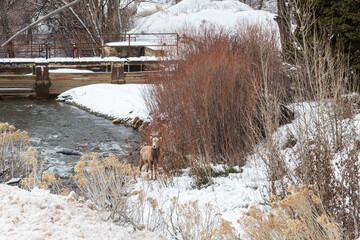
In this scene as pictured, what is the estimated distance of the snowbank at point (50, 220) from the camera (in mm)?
3773

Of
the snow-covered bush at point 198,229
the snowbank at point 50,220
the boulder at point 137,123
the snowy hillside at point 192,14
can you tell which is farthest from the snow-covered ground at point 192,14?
the snowbank at point 50,220

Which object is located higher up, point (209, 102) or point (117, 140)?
point (209, 102)

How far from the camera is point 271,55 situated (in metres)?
11.6

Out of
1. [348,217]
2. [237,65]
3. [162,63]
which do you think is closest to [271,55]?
[237,65]

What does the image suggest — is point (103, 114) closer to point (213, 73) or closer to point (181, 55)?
point (181, 55)

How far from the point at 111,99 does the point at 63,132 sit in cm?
512

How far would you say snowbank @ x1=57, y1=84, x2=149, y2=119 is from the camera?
52.9ft

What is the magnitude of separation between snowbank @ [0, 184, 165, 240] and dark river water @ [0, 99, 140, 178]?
14.7 ft

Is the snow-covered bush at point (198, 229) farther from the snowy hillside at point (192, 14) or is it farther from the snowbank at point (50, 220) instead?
the snowy hillside at point (192, 14)

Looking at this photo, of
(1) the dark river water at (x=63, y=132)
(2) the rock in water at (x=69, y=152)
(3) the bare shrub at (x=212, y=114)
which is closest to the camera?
(3) the bare shrub at (x=212, y=114)

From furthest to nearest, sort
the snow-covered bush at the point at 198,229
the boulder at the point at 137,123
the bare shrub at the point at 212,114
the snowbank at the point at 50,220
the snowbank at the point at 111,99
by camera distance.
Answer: the snowbank at the point at 111,99 → the boulder at the point at 137,123 → the bare shrub at the point at 212,114 → the snowbank at the point at 50,220 → the snow-covered bush at the point at 198,229

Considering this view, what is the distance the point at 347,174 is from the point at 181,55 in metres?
9.03

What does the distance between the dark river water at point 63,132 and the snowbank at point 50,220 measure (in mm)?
4469

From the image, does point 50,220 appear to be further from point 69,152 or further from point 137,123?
point 137,123
